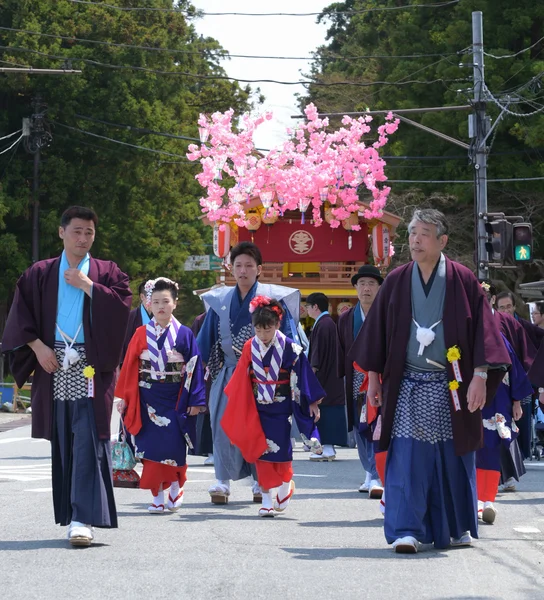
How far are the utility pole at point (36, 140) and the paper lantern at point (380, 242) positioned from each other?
34.0 feet

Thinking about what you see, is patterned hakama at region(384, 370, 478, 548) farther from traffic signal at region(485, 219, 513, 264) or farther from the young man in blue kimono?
traffic signal at region(485, 219, 513, 264)

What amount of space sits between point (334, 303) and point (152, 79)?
1269 centimetres

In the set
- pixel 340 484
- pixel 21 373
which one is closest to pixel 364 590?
pixel 21 373

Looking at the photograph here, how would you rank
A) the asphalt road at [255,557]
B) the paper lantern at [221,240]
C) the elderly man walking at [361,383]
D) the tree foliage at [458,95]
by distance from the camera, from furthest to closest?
the tree foliage at [458,95]
the paper lantern at [221,240]
the elderly man walking at [361,383]
the asphalt road at [255,557]

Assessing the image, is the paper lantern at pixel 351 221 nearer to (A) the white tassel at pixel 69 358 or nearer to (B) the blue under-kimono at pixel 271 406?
(B) the blue under-kimono at pixel 271 406

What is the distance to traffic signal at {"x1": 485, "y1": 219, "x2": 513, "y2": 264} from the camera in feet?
62.5

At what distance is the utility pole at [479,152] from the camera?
21.3 metres

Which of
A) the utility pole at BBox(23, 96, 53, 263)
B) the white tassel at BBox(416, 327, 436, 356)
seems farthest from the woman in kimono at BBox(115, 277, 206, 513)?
the utility pole at BBox(23, 96, 53, 263)

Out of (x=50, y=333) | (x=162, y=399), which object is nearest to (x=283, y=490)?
(x=162, y=399)

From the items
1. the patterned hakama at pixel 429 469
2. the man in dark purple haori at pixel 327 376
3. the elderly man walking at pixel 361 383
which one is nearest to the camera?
the patterned hakama at pixel 429 469

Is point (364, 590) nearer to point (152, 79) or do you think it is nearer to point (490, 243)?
point (490, 243)

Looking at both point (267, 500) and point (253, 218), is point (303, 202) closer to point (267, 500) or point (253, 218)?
point (253, 218)

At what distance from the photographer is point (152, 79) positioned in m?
36.4

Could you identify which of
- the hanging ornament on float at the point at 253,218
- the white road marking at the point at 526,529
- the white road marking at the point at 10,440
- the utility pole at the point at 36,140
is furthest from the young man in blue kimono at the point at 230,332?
the utility pole at the point at 36,140
